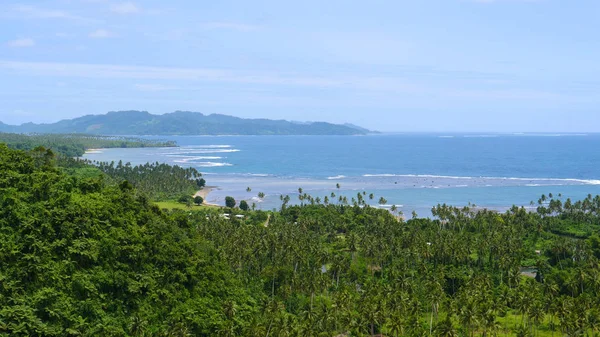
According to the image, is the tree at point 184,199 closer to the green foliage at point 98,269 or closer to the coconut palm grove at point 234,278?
the coconut palm grove at point 234,278

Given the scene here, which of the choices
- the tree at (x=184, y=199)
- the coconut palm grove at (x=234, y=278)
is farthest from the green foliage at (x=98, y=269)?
the tree at (x=184, y=199)

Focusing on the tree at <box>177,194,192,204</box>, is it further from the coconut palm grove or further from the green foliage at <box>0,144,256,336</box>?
the green foliage at <box>0,144,256,336</box>

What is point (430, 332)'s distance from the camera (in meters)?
70.1

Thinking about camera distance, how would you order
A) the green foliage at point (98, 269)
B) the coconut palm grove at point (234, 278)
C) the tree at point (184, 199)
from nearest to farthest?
the green foliage at point (98, 269) < the coconut palm grove at point (234, 278) < the tree at point (184, 199)

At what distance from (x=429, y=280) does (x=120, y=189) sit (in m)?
51.1

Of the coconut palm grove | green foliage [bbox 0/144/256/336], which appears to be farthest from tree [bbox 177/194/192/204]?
green foliage [bbox 0/144/256/336]

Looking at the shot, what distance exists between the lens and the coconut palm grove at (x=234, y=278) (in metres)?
60.2

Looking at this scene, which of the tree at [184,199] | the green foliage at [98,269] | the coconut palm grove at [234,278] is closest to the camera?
the green foliage at [98,269]

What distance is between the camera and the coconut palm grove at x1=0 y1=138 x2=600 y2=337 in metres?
60.2

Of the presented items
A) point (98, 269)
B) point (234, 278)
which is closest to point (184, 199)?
point (234, 278)

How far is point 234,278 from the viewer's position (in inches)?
3152

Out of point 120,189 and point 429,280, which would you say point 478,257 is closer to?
point 429,280

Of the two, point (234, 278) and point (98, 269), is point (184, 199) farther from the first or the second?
point (98, 269)

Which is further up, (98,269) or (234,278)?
(98,269)
